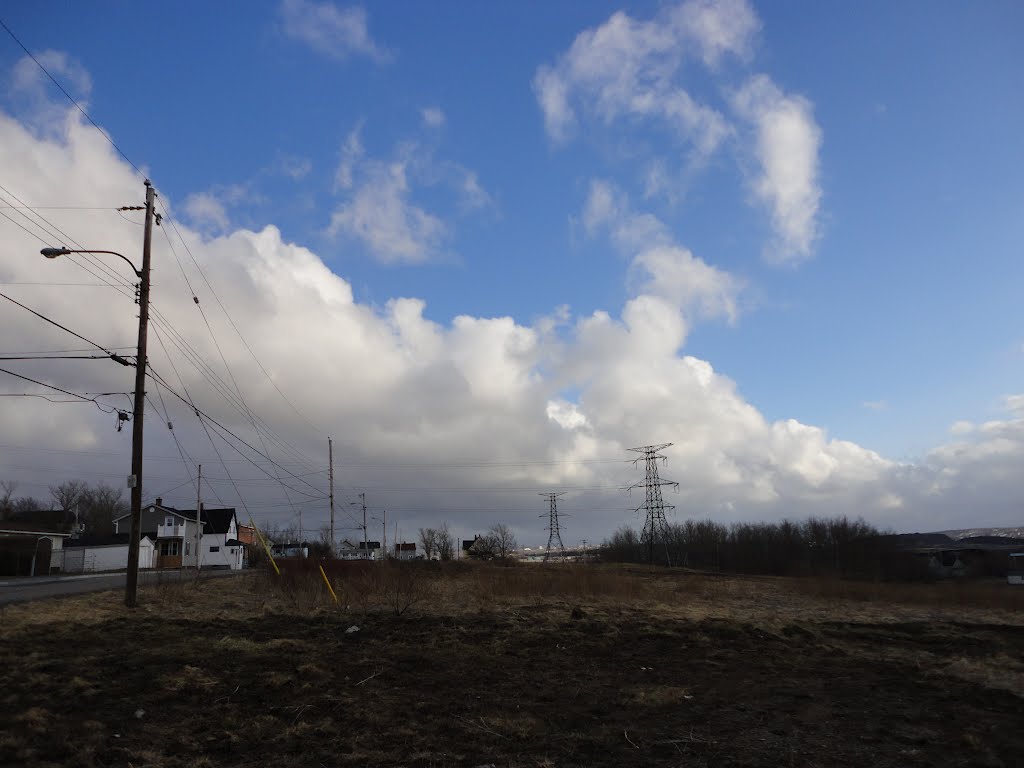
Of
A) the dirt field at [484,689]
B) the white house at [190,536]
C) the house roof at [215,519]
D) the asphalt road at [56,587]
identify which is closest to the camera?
the dirt field at [484,689]

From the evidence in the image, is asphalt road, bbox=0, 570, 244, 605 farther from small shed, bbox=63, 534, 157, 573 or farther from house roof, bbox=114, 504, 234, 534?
house roof, bbox=114, 504, 234, 534

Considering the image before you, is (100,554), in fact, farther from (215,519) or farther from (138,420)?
(138,420)

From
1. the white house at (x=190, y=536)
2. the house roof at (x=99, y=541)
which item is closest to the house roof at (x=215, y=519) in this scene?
the white house at (x=190, y=536)

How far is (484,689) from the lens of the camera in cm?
944

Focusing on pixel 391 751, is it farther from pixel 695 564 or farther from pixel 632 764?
pixel 695 564

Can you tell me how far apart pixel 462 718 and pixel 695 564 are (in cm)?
9437

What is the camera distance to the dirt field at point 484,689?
21.7 ft

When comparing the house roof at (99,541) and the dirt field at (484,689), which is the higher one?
the house roof at (99,541)

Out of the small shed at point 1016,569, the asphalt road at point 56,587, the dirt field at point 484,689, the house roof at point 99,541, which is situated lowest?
the small shed at point 1016,569

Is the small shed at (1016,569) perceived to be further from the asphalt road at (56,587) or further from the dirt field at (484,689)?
the asphalt road at (56,587)

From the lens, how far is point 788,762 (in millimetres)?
6418

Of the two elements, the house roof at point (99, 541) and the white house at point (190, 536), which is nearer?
the house roof at point (99, 541)

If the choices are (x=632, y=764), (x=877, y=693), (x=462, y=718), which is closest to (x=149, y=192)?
(x=462, y=718)

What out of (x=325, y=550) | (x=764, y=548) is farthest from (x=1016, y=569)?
(x=325, y=550)
